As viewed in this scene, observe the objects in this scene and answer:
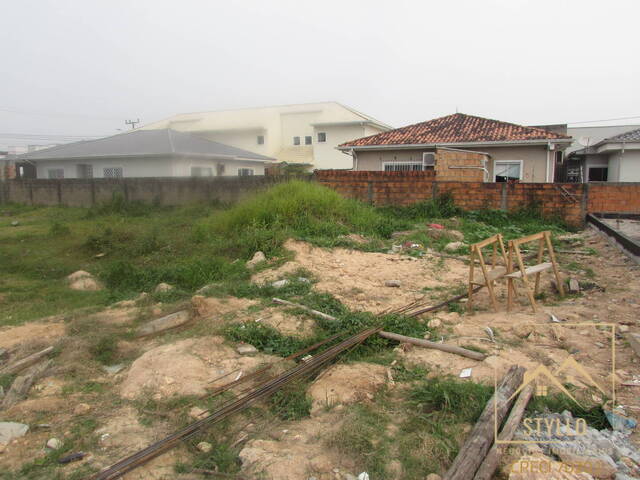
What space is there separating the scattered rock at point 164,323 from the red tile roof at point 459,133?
11.5 meters

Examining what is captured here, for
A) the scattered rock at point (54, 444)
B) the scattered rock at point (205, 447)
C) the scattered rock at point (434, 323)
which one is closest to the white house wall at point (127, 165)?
the scattered rock at point (434, 323)

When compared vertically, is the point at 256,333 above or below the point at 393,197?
below

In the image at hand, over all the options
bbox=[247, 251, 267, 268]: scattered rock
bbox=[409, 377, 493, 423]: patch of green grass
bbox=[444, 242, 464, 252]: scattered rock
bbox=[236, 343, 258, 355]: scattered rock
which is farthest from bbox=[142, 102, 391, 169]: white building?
bbox=[409, 377, 493, 423]: patch of green grass

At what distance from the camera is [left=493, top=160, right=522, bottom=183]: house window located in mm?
14055

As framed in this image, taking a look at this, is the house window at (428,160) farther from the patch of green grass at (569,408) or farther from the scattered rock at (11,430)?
the scattered rock at (11,430)

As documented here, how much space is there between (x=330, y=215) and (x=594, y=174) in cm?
1693

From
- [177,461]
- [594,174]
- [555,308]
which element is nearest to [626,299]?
[555,308]

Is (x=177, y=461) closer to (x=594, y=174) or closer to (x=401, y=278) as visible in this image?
(x=401, y=278)

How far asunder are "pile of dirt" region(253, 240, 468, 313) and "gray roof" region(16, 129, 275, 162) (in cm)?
1234

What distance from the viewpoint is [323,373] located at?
12.0 feet

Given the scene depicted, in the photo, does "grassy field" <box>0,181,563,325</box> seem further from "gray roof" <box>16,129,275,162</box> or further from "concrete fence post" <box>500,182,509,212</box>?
"gray roof" <box>16,129,275,162</box>

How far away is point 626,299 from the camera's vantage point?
194 inches

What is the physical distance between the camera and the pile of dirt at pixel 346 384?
328 centimetres

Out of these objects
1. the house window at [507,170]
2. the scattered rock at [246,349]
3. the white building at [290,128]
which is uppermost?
the white building at [290,128]
